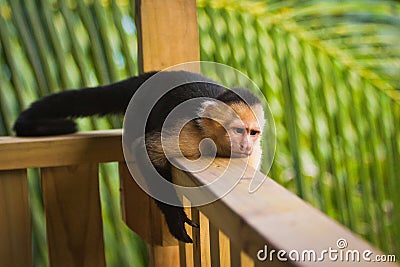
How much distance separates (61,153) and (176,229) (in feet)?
0.88

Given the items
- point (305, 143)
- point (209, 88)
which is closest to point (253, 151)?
point (209, 88)

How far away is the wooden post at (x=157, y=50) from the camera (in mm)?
1205

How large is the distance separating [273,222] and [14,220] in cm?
72

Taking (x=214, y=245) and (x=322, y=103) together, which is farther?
(x=322, y=103)

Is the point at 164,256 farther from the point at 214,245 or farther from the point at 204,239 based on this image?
the point at 214,245

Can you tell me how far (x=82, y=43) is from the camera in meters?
1.59

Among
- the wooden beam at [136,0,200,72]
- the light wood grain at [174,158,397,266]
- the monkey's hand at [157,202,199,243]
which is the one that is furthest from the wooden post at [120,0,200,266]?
the light wood grain at [174,158,397,266]

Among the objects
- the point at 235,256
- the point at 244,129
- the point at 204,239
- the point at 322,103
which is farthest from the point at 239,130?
the point at 322,103

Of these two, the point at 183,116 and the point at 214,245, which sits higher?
the point at 183,116

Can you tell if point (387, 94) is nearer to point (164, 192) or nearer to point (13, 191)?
point (164, 192)

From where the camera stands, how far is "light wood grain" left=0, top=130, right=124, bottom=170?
108 cm

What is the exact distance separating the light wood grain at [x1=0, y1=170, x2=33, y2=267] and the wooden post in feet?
0.67

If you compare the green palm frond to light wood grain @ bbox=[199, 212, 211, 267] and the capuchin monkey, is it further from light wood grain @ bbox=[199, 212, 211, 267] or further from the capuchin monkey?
light wood grain @ bbox=[199, 212, 211, 267]

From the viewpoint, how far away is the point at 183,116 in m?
1.14
